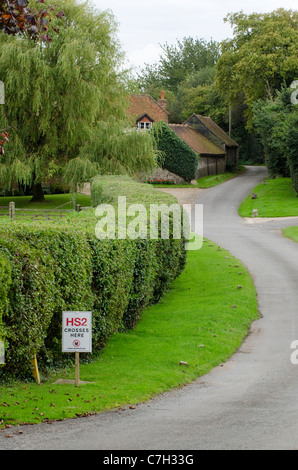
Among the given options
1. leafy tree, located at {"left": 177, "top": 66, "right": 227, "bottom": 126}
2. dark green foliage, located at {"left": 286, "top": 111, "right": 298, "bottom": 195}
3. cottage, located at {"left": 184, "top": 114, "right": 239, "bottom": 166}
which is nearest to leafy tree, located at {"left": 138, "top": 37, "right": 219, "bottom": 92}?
leafy tree, located at {"left": 177, "top": 66, "right": 227, "bottom": 126}

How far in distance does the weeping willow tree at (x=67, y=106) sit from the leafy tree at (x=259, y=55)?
24006mm

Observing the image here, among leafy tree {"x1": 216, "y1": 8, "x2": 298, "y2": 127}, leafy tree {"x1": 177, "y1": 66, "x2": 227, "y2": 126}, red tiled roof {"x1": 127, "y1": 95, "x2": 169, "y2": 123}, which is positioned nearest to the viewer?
leafy tree {"x1": 216, "y1": 8, "x2": 298, "y2": 127}

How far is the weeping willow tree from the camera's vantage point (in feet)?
120

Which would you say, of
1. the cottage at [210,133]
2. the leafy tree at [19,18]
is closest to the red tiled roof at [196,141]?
the cottage at [210,133]

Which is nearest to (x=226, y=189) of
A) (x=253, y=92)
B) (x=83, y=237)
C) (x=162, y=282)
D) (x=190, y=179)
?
(x=190, y=179)

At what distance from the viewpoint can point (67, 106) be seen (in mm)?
37656

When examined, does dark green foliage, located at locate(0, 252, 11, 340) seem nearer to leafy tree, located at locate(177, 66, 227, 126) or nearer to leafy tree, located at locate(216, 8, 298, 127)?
leafy tree, located at locate(216, 8, 298, 127)

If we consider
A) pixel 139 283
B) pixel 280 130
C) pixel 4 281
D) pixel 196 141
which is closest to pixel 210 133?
pixel 196 141

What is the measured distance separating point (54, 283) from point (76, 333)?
103 cm

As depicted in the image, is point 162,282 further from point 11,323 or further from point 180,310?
point 11,323

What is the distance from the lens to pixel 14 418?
882cm

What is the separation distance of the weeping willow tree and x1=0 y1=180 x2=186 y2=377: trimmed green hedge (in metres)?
23.3

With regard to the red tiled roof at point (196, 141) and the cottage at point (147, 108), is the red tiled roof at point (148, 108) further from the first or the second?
the red tiled roof at point (196, 141)
